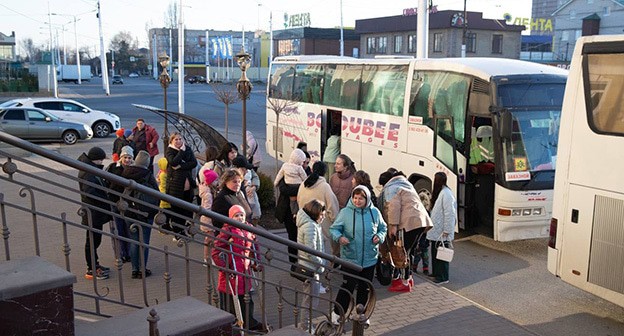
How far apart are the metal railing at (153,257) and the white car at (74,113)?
1234cm

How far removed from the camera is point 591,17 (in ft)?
241

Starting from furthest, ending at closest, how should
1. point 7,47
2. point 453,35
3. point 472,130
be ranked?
point 7,47
point 453,35
point 472,130

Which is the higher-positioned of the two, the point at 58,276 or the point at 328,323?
the point at 58,276

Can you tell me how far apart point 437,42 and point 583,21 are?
72.0 feet

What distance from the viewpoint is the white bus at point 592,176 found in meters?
7.41

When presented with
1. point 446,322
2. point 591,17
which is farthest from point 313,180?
point 591,17

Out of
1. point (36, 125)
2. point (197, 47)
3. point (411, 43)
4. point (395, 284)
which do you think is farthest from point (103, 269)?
point (197, 47)

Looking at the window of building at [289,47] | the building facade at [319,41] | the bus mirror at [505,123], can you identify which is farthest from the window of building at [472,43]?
the bus mirror at [505,123]

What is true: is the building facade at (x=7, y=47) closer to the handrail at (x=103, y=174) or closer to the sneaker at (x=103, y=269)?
the sneaker at (x=103, y=269)

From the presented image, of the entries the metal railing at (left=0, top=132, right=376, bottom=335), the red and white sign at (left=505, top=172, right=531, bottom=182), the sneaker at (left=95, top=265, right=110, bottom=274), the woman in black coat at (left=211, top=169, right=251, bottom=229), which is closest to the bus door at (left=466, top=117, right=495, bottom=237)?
the red and white sign at (left=505, top=172, right=531, bottom=182)

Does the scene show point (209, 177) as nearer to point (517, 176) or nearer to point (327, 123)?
point (517, 176)

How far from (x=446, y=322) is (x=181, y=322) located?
4.50 meters

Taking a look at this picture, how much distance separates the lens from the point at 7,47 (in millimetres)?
64125

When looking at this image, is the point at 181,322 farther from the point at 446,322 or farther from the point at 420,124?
the point at 420,124
